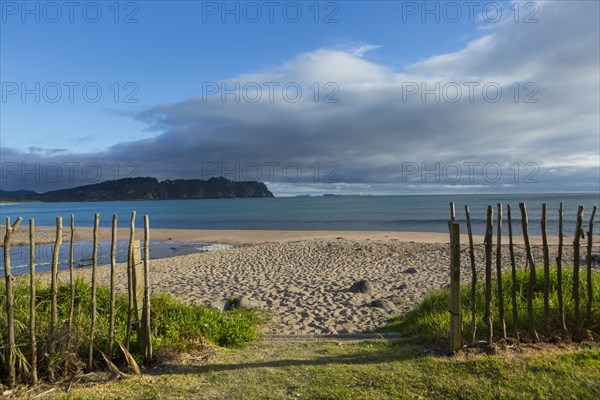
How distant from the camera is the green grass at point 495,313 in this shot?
5.69 metres

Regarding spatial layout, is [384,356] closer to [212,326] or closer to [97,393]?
[212,326]

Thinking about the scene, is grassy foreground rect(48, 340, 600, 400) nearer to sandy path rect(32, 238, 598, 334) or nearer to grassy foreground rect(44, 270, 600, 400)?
grassy foreground rect(44, 270, 600, 400)

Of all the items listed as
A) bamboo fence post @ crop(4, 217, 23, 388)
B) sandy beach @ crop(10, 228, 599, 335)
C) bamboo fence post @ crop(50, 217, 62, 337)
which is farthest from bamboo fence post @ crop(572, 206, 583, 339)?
bamboo fence post @ crop(4, 217, 23, 388)

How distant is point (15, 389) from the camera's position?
4227 millimetres

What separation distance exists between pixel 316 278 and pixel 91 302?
29.0 ft

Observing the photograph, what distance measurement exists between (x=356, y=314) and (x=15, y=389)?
6.00m

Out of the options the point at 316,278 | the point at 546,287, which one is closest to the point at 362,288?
the point at 316,278

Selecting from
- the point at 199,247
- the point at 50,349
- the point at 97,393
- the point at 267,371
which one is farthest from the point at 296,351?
the point at 199,247

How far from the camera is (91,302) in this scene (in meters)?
4.92

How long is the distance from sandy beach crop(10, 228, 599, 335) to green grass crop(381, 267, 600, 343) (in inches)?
41.4

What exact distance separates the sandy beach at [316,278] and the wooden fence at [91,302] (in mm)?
2926

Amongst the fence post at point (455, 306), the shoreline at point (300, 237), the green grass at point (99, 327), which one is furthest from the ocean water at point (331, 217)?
the green grass at point (99, 327)

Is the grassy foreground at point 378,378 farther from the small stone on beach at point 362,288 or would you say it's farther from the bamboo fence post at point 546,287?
the small stone on beach at point 362,288

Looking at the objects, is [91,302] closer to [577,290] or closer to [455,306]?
[455,306]
